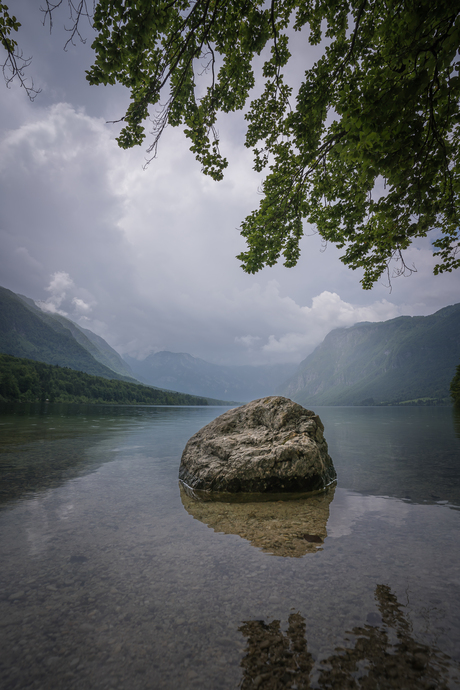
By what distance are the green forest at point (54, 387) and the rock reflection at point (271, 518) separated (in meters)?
104

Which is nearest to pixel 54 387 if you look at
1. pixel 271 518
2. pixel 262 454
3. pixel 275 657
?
pixel 262 454

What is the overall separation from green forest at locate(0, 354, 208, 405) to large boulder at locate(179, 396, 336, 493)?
101 meters

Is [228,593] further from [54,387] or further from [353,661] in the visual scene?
[54,387]

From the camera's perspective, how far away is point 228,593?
3553mm

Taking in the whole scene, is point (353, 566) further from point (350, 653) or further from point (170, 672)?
point (170, 672)

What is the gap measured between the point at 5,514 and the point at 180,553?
4373 mm

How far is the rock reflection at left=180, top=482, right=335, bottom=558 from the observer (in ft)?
16.0

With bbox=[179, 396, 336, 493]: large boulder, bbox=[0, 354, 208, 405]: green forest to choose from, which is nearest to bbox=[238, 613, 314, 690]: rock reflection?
bbox=[179, 396, 336, 493]: large boulder

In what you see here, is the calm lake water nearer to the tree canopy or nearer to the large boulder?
the large boulder

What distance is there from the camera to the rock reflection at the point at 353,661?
230cm

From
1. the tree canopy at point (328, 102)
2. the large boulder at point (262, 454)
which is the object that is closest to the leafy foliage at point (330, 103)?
the tree canopy at point (328, 102)

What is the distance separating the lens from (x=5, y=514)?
6035 millimetres

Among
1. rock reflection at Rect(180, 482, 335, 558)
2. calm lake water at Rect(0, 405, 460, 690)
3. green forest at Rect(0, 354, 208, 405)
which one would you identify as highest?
green forest at Rect(0, 354, 208, 405)

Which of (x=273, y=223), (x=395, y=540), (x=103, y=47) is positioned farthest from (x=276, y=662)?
(x=273, y=223)
